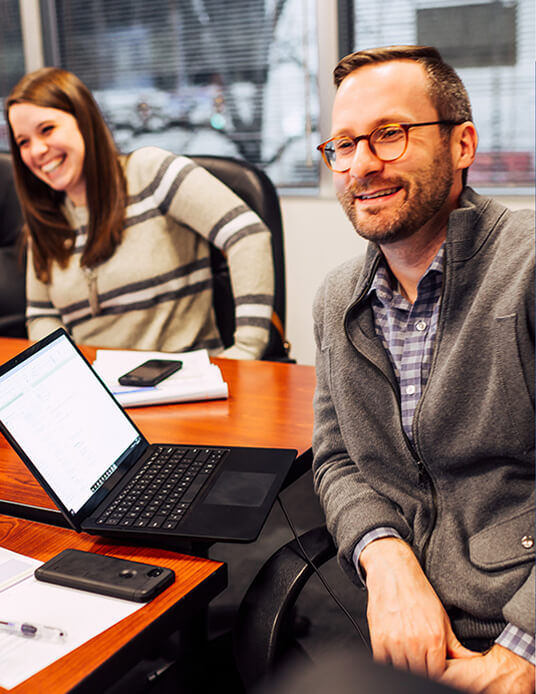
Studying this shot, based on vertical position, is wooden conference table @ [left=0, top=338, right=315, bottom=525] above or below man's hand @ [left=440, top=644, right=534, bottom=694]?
above

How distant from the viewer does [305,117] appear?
9.92 feet

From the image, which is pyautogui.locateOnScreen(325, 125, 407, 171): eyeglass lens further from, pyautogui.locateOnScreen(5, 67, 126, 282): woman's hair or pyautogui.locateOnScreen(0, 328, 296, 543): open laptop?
pyautogui.locateOnScreen(5, 67, 126, 282): woman's hair

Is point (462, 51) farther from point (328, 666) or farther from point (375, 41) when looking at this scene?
point (328, 666)

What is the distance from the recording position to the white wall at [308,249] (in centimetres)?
296

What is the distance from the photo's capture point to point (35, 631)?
2.53 ft

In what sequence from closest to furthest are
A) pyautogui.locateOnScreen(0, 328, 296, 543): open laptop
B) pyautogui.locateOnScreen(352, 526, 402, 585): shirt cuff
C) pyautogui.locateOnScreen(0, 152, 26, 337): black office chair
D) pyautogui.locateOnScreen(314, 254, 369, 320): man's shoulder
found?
pyautogui.locateOnScreen(0, 328, 296, 543): open laptop < pyautogui.locateOnScreen(352, 526, 402, 585): shirt cuff < pyautogui.locateOnScreen(314, 254, 369, 320): man's shoulder < pyautogui.locateOnScreen(0, 152, 26, 337): black office chair

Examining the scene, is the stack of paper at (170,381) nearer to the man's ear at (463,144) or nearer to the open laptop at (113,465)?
the open laptop at (113,465)

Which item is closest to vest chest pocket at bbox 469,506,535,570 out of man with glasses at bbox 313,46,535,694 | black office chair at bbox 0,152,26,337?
man with glasses at bbox 313,46,535,694

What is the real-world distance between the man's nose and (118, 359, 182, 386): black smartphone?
0.62 metres

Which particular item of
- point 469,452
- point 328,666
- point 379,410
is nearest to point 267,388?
point 379,410

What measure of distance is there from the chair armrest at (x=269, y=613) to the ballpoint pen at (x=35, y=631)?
10.4 inches

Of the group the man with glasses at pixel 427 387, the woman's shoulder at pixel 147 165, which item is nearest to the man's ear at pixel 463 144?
the man with glasses at pixel 427 387

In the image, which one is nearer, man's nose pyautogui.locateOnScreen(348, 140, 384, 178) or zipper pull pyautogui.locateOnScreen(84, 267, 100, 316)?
man's nose pyautogui.locateOnScreen(348, 140, 384, 178)

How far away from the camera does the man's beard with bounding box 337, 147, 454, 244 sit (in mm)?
1088
